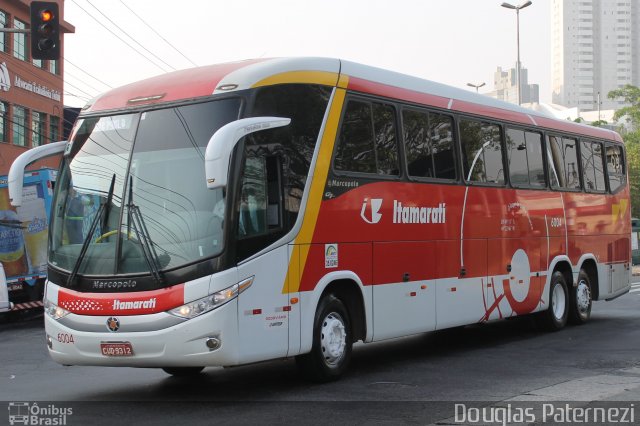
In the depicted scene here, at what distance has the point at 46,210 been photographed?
72.8 feet

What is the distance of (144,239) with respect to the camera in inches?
374

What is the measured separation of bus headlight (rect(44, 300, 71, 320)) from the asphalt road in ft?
2.84

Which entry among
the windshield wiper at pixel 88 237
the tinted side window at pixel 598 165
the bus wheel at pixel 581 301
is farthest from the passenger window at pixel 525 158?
the windshield wiper at pixel 88 237

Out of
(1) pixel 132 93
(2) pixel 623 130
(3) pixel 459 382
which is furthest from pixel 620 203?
(2) pixel 623 130

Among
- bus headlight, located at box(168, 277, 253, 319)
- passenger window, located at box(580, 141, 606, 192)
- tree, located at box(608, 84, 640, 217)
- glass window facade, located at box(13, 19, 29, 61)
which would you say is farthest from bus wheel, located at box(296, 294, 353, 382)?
tree, located at box(608, 84, 640, 217)

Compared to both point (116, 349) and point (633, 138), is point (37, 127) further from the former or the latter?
point (633, 138)

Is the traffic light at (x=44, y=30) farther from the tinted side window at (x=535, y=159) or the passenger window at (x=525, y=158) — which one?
the tinted side window at (x=535, y=159)

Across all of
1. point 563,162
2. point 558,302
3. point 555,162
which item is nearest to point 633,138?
point 563,162

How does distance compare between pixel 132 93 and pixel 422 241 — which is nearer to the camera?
pixel 132 93

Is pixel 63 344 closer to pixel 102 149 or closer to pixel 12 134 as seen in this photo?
pixel 102 149

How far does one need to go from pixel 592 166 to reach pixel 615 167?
133 centimetres

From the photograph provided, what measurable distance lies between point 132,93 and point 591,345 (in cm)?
773

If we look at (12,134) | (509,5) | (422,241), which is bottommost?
(422,241)

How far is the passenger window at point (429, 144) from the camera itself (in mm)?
12477
